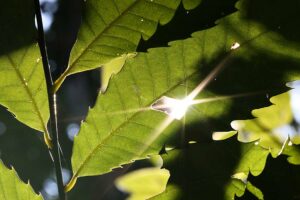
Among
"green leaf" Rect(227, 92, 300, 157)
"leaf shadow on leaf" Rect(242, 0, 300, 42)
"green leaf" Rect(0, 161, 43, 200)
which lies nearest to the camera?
"leaf shadow on leaf" Rect(242, 0, 300, 42)

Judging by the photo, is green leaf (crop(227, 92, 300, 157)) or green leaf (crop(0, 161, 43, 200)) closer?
green leaf (crop(0, 161, 43, 200))

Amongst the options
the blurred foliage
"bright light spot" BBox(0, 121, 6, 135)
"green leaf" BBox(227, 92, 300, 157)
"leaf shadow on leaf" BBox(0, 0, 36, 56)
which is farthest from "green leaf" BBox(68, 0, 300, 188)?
"bright light spot" BBox(0, 121, 6, 135)

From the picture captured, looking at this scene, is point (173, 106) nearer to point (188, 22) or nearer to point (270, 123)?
point (188, 22)

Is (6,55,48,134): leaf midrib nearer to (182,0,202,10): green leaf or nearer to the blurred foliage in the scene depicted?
the blurred foliage

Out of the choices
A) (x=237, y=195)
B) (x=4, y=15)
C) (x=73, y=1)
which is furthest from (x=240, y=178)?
(x=73, y=1)

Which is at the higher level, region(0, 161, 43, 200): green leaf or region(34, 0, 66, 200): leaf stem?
region(34, 0, 66, 200): leaf stem

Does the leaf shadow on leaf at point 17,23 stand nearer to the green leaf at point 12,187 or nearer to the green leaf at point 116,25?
the green leaf at point 116,25

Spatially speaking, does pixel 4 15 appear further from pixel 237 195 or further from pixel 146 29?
pixel 237 195
